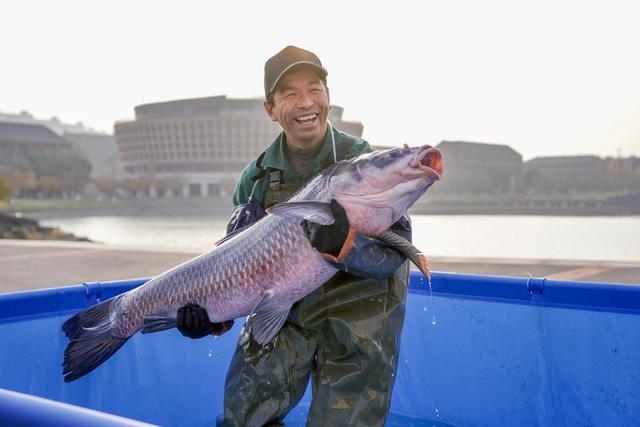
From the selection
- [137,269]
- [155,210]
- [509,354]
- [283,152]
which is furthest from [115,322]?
[155,210]

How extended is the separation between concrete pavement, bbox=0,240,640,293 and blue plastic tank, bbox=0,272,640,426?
9.68 ft

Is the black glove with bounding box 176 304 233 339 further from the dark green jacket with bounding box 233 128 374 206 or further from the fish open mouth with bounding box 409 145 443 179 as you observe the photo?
the fish open mouth with bounding box 409 145 443 179

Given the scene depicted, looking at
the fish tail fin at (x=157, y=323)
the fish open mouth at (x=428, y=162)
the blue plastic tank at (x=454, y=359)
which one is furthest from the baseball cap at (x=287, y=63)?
the blue plastic tank at (x=454, y=359)

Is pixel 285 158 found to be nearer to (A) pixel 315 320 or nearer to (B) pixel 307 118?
(B) pixel 307 118

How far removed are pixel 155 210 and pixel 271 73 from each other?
8564cm

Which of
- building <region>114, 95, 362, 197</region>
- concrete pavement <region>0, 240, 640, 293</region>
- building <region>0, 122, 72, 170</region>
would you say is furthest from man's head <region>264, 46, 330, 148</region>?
building <region>114, 95, 362, 197</region>

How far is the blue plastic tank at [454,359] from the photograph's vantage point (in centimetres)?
343

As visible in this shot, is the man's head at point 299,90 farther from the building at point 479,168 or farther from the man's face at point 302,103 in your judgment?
the building at point 479,168

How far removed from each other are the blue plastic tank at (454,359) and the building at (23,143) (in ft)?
353

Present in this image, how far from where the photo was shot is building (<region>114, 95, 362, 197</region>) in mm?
113750

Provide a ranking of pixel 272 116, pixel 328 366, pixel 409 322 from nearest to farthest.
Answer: pixel 328 366
pixel 272 116
pixel 409 322

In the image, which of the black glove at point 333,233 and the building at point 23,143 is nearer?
the black glove at point 333,233

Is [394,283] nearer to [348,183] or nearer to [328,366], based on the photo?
[328,366]

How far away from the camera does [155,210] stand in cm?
8531
